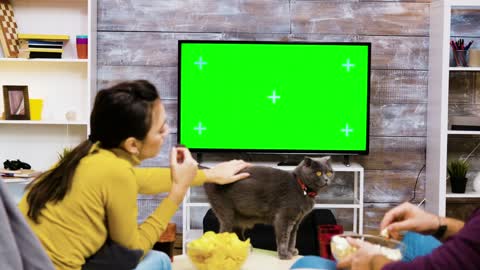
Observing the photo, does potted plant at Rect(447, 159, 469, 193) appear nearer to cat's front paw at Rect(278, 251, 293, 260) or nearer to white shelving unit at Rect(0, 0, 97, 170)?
cat's front paw at Rect(278, 251, 293, 260)

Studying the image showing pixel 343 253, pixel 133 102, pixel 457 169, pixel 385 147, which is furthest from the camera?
pixel 385 147

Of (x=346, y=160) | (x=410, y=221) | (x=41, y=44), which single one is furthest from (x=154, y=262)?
(x=41, y=44)

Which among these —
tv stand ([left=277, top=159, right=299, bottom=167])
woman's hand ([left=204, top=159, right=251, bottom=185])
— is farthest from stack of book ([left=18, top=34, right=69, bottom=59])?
woman's hand ([left=204, top=159, right=251, bottom=185])

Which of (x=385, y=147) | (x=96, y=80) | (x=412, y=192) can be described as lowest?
(x=412, y=192)

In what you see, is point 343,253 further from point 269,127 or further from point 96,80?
point 96,80

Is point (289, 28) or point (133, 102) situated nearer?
point (133, 102)

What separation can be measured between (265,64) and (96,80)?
1060mm

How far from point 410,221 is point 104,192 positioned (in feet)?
2.66

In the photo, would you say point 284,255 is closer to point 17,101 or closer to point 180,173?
point 180,173

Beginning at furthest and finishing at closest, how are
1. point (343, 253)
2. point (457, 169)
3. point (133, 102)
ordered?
point (457, 169)
point (133, 102)
point (343, 253)

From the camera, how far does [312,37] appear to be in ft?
13.8

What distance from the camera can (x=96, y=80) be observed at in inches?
166

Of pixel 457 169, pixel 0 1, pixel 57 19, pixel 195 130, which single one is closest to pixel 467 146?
pixel 457 169

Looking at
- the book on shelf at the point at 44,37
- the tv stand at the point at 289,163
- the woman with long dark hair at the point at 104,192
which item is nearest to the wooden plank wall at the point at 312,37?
the book on shelf at the point at 44,37
